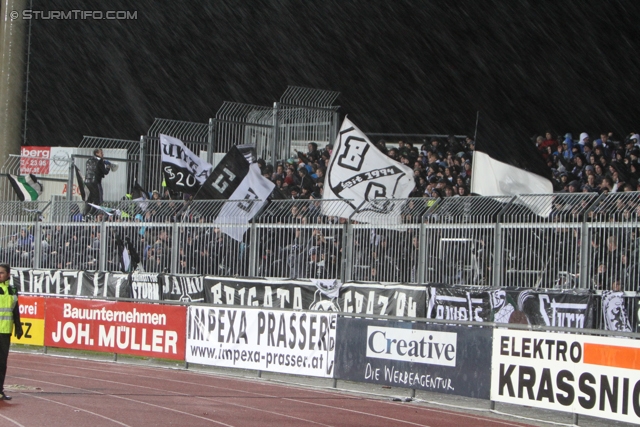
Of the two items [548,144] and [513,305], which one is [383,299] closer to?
[513,305]

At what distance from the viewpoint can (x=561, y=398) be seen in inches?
510

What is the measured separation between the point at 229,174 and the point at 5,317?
25.0ft

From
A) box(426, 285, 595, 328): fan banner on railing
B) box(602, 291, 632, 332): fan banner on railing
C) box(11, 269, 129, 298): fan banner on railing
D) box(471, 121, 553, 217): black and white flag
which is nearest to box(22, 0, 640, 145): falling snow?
box(471, 121, 553, 217): black and white flag

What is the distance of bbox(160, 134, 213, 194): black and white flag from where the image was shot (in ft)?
75.6

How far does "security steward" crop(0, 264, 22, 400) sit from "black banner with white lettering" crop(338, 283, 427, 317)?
6.09 metres

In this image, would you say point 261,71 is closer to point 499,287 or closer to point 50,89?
point 50,89

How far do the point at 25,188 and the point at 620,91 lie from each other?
16.8 metres

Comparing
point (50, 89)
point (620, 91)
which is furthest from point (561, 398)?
point (50, 89)

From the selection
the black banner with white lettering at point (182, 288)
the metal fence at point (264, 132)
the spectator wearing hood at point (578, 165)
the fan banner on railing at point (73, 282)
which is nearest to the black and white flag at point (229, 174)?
the black banner with white lettering at point (182, 288)

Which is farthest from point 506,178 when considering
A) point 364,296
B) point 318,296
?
point 318,296

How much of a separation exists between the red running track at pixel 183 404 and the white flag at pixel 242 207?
2.99m

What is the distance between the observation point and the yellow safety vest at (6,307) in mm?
13633

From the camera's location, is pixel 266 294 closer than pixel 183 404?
No

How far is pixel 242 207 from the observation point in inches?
766
